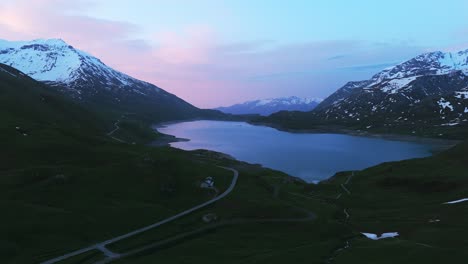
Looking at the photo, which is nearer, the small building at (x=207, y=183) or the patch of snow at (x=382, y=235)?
the patch of snow at (x=382, y=235)

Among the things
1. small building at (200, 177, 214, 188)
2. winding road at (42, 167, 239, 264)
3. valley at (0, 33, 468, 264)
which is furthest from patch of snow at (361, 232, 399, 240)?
small building at (200, 177, 214, 188)

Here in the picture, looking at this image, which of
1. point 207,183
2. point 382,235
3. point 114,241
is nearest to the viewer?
point 114,241

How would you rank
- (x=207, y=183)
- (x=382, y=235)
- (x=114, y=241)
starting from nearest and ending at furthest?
(x=114, y=241) < (x=382, y=235) < (x=207, y=183)

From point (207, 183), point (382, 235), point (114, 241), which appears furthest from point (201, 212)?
point (382, 235)

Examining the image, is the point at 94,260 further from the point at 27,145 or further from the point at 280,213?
the point at 27,145

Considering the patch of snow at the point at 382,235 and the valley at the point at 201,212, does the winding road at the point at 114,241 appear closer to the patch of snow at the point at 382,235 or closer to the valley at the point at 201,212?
the valley at the point at 201,212

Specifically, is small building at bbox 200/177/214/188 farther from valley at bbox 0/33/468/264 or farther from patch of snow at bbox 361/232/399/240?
patch of snow at bbox 361/232/399/240

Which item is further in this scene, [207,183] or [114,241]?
[207,183]

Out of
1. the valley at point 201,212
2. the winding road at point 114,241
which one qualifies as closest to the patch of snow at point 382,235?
the valley at point 201,212

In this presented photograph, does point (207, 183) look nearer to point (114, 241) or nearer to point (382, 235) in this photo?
point (114, 241)

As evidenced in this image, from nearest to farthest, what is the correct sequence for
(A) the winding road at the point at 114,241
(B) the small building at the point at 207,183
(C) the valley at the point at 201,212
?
1. (C) the valley at the point at 201,212
2. (A) the winding road at the point at 114,241
3. (B) the small building at the point at 207,183

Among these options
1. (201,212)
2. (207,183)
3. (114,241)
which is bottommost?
(114,241)
